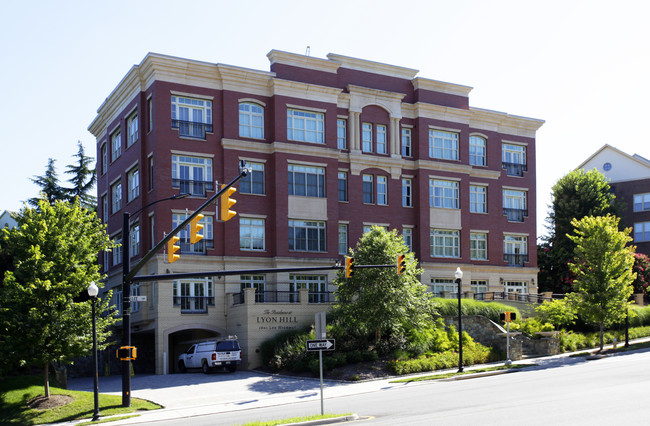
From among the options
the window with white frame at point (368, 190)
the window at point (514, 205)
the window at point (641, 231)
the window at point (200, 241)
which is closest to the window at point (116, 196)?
the window at point (200, 241)

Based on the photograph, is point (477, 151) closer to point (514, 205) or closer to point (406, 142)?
point (514, 205)

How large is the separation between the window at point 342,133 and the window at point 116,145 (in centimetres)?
1426

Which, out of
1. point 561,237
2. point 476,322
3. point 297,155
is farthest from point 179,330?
point 561,237

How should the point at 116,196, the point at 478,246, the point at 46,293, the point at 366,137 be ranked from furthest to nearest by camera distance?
the point at 478,246
the point at 116,196
the point at 366,137
the point at 46,293

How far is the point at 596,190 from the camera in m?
59.7

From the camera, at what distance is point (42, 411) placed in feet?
84.4

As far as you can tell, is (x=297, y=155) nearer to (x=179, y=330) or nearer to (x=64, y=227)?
(x=179, y=330)

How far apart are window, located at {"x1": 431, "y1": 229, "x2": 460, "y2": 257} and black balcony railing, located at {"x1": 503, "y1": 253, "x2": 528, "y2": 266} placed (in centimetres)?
494

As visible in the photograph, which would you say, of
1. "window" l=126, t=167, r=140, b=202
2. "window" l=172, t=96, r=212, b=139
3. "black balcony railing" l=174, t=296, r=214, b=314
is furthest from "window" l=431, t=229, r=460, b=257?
"window" l=126, t=167, r=140, b=202

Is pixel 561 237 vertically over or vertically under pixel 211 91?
under

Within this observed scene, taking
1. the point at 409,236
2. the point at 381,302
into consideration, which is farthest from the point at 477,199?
the point at 381,302

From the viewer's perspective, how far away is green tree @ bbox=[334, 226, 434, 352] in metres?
34.6

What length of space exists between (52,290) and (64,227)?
256cm

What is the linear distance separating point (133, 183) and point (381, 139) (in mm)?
16444
